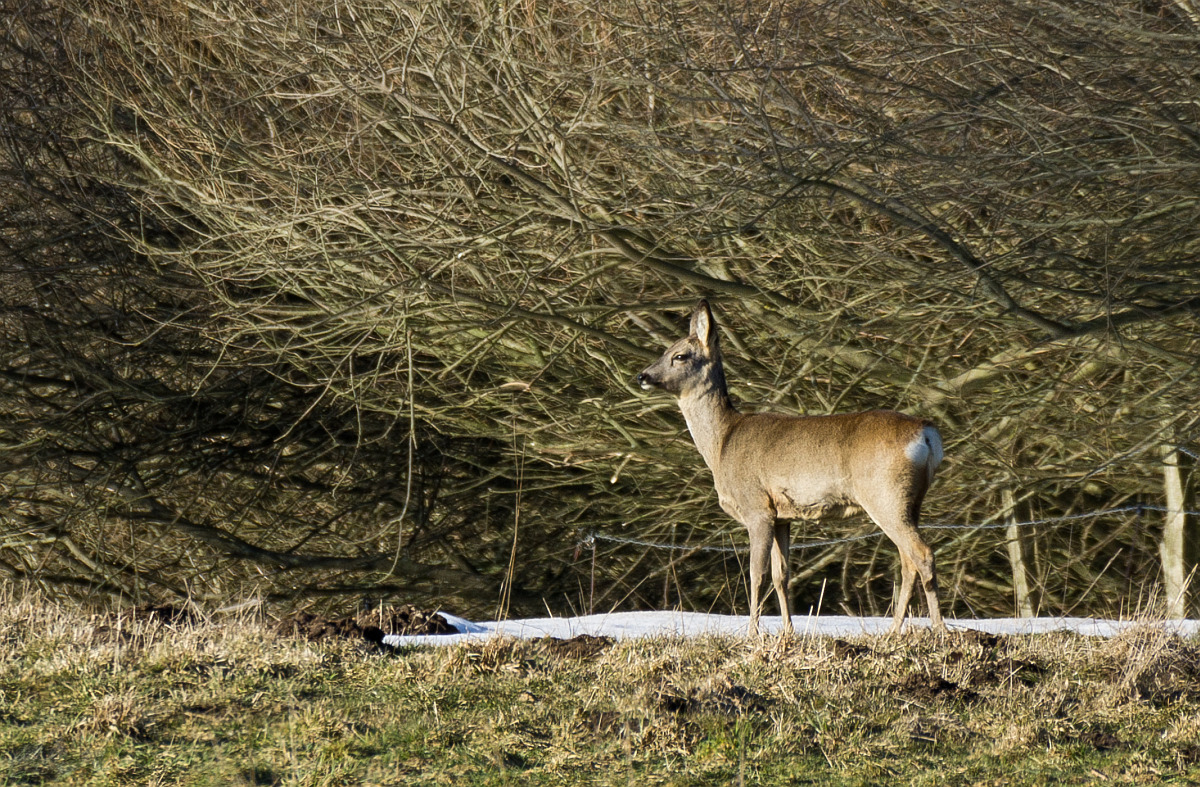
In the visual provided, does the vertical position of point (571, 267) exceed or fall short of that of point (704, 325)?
it exceeds it

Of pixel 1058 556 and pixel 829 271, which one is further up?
pixel 829 271

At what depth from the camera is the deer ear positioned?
8609 mm

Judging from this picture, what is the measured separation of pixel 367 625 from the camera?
710 centimetres

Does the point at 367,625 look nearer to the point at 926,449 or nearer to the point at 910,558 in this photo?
the point at 910,558

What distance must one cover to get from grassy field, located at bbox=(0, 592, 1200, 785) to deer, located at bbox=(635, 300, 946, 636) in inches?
44.8

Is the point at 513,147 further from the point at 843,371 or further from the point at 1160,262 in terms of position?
the point at 1160,262

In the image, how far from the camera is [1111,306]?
9.29m

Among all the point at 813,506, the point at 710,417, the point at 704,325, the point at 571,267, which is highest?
the point at 571,267

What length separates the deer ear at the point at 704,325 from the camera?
8.61 meters

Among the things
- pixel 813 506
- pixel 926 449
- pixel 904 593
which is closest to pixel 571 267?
pixel 813 506

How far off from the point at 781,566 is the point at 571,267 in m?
5.16

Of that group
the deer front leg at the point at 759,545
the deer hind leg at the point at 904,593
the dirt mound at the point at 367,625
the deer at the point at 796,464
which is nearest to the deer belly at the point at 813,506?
the deer at the point at 796,464

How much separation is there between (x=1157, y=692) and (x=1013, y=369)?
601 cm

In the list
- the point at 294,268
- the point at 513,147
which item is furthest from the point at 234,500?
the point at 513,147
